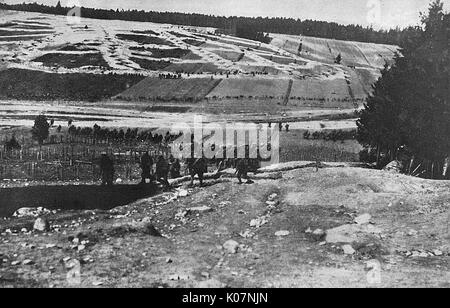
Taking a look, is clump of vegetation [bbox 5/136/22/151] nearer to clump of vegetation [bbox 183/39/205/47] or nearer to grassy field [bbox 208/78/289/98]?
grassy field [bbox 208/78/289/98]

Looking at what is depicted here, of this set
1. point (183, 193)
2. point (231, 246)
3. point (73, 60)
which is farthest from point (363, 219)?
point (73, 60)

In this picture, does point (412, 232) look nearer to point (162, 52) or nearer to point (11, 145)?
point (11, 145)

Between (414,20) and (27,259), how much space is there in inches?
1053

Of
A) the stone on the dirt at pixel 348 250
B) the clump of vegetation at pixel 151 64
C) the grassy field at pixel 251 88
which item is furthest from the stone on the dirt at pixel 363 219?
the clump of vegetation at pixel 151 64

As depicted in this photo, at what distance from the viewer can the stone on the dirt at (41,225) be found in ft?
49.6

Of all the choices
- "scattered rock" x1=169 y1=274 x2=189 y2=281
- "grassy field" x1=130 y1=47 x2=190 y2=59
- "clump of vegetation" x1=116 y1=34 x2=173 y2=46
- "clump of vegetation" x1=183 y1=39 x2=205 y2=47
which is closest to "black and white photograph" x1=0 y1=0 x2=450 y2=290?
"scattered rock" x1=169 y1=274 x2=189 y2=281

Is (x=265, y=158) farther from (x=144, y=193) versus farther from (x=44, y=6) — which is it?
(x=44, y=6)

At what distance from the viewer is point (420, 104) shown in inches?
1075

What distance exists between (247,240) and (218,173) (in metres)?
9.48

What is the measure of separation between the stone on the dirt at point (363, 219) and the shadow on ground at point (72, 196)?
9.73m

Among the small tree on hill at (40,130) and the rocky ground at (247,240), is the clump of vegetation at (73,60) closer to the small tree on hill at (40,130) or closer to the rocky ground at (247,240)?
A: the small tree on hill at (40,130)

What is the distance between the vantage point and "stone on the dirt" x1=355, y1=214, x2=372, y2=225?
55.1 ft

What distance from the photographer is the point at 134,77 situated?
205 ft
